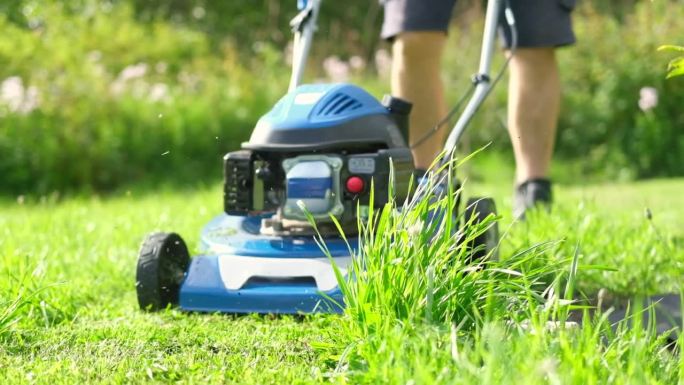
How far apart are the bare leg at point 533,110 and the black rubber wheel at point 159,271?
134 centimetres

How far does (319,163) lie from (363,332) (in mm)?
649

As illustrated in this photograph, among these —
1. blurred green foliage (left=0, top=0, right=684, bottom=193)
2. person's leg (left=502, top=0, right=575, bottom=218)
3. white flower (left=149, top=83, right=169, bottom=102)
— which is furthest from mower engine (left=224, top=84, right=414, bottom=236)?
white flower (left=149, top=83, right=169, bottom=102)

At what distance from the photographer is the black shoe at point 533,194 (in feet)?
11.6

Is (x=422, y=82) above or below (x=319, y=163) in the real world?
above

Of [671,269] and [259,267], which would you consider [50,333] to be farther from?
[671,269]

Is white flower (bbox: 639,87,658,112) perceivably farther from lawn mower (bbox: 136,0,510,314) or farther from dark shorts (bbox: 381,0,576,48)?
lawn mower (bbox: 136,0,510,314)

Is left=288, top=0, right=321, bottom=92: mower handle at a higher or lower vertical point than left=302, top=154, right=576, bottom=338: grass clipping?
higher

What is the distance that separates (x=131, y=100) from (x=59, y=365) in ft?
15.4

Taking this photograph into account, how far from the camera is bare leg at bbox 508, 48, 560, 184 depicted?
3.48 metres

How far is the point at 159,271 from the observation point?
2.58 metres

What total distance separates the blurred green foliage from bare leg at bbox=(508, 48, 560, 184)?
8.97 feet

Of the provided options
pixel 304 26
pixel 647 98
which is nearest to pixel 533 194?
pixel 304 26

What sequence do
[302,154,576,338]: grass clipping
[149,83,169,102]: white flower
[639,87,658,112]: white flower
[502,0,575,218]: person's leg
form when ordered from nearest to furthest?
[302,154,576,338]: grass clipping → [502,0,575,218]: person's leg → [639,87,658,112]: white flower → [149,83,169,102]: white flower

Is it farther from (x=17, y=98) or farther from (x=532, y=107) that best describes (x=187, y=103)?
(x=532, y=107)
